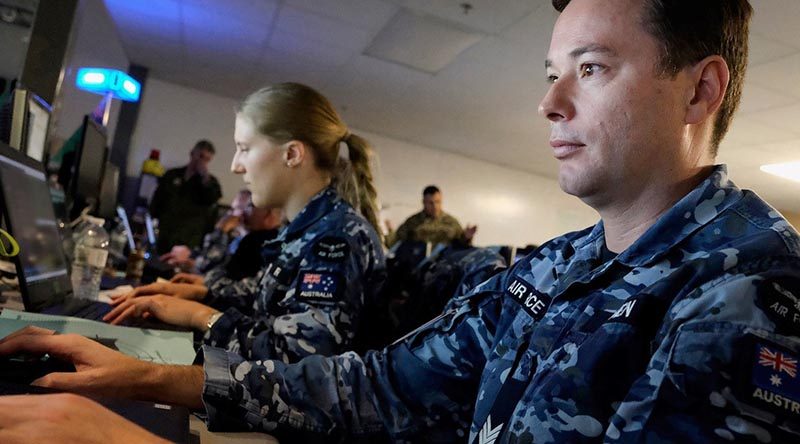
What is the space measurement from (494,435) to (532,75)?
4608 millimetres

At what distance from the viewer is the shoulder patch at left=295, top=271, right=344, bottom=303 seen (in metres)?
1.26

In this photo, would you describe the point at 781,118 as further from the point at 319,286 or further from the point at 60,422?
the point at 60,422

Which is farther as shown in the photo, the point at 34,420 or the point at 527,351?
the point at 527,351

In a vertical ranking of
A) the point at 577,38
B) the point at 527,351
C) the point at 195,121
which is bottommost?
the point at 527,351

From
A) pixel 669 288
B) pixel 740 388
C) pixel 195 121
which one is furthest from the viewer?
pixel 195 121

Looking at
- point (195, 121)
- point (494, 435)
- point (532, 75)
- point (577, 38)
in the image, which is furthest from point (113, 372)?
point (195, 121)

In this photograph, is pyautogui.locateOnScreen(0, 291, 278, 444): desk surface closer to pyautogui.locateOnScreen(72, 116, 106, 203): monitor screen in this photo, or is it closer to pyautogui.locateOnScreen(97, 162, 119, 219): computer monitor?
pyautogui.locateOnScreen(72, 116, 106, 203): monitor screen

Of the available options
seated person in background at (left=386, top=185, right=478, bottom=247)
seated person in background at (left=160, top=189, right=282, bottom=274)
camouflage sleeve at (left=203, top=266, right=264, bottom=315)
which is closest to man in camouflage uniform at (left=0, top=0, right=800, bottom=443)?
camouflage sleeve at (left=203, top=266, right=264, bottom=315)

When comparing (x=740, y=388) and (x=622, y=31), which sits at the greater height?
(x=622, y=31)

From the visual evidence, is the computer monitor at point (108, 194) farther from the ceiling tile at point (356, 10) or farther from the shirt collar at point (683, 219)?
the shirt collar at point (683, 219)

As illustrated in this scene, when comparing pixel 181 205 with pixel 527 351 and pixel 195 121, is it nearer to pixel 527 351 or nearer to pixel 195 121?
pixel 195 121

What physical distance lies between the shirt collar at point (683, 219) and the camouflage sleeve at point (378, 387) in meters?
0.26

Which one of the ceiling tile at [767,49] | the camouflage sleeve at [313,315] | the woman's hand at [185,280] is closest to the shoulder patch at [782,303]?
the camouflage sleeve at [313,315]

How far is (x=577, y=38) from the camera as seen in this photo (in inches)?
31.4
